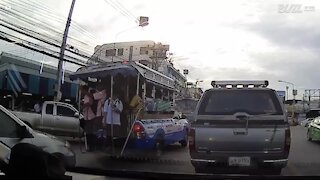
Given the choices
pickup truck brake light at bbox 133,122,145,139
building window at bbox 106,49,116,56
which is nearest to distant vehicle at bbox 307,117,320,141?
pickup truck brake light at bbox 133,122,145,139

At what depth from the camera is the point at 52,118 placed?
57.4 ft

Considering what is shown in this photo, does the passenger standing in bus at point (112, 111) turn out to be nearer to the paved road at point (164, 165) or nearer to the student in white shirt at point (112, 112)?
the student in white shirt at point (112, 112)

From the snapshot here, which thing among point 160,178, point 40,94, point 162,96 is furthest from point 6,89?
point 160,178

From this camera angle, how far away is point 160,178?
247 inches

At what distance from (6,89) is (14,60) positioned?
3617mm

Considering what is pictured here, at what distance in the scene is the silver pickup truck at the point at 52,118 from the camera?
16.8 metres

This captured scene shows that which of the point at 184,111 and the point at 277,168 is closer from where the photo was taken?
the point at 277,168

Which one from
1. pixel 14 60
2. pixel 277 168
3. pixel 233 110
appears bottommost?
pixel 277 168

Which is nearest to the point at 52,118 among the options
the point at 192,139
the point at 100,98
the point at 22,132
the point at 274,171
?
the point at 100,98

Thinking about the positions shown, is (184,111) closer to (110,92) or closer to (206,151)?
(110,92)

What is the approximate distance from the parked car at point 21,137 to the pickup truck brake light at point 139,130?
12.6 ft

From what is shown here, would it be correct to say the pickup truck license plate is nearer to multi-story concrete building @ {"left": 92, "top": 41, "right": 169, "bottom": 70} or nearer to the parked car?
the parked car

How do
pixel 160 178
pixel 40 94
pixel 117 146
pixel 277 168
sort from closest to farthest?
pixel 160 178 → pixel 277 168 → pixel 117 146 → pixel 40 94

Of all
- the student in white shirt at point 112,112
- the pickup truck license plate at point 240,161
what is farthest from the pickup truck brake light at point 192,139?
the student in white shirt at point 112,112
